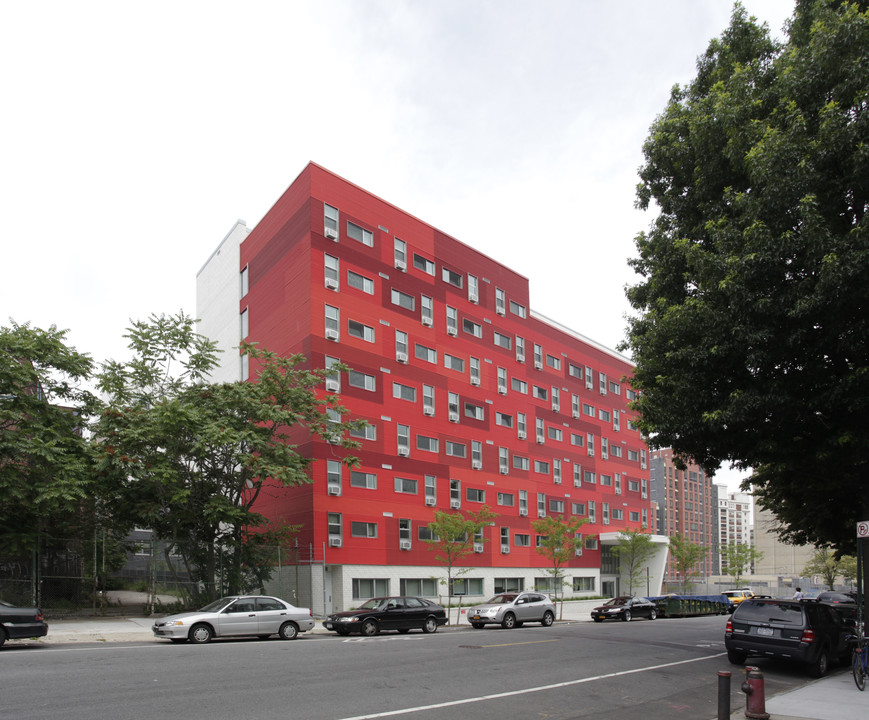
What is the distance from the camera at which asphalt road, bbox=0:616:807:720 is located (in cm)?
1013

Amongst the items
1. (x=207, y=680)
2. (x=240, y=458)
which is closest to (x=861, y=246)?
(x=207, y=680)

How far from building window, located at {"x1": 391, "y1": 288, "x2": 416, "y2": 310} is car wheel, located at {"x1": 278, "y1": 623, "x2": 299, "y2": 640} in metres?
22.2

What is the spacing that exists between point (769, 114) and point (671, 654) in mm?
13201

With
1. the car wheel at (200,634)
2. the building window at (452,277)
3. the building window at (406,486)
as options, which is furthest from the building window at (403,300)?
the car wheel at (200,634)

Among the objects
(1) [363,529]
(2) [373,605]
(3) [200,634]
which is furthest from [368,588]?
(3) [200,634]

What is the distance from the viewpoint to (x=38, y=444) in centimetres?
2375

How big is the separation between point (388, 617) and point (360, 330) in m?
18.0

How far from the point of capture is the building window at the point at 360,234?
39.2 m

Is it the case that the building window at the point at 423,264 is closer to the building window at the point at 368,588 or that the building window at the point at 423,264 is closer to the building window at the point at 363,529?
the building window at the point at 363,529

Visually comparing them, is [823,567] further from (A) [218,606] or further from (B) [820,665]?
(A) [218,606]

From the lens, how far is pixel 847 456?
51.4 feet

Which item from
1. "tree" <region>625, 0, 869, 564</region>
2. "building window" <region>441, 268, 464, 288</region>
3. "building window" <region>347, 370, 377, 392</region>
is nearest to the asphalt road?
"tree" <region>625, 0, 869, 564</region>

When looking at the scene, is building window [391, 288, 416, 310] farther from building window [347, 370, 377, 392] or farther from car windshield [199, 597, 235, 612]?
car windshield [199, 597, 235, 612]

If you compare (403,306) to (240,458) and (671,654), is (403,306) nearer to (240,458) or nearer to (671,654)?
(240,458)
